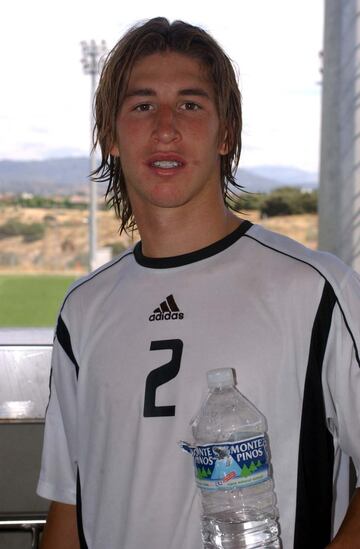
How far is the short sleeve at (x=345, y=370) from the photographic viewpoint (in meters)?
1.35

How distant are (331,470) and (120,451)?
36 centimetres

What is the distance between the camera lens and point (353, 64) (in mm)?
4504

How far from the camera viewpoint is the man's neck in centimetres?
155

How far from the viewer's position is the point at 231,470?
51.1 inches

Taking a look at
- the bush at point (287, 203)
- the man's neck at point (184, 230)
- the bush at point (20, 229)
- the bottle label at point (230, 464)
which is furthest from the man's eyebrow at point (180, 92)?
the bush at point (20, 229)

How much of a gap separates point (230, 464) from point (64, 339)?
19.1 inches

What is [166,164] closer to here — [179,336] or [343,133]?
[179,336]

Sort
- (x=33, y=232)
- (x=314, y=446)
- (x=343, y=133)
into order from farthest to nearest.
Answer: (x=33, y=232), (x=343, y=133), (x=314, y=446)

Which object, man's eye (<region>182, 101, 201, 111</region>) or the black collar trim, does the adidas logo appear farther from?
man's eye (<region>182, 101, 201, 111</region>)

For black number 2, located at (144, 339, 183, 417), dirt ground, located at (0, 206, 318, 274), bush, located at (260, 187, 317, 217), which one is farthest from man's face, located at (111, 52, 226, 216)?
dirt ground, located at (0, 206, 318, 274)

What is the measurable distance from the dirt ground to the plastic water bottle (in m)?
31.0

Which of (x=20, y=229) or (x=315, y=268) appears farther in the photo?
(x=20, y=229)

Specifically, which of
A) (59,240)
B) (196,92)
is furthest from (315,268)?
(59,240)

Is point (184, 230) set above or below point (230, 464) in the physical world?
above
